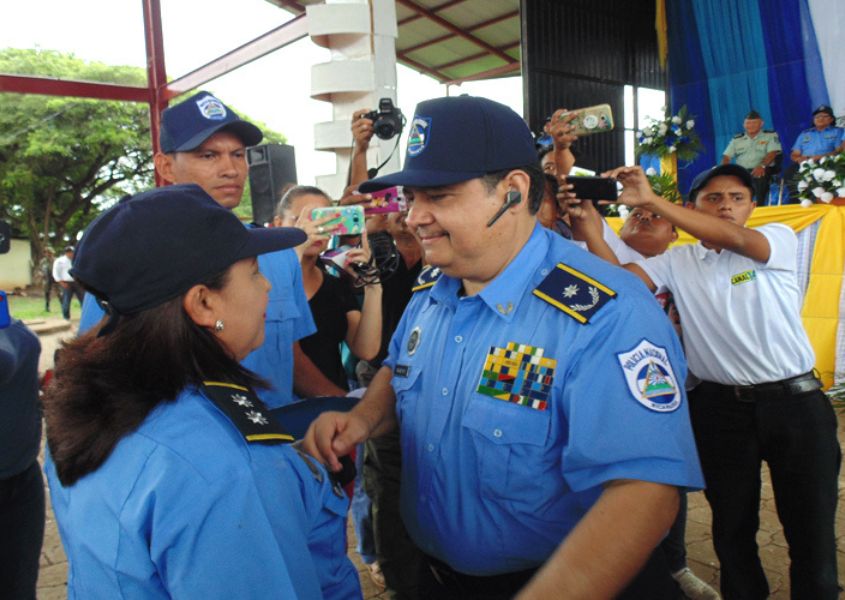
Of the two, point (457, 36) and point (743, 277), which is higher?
point (457, 36)

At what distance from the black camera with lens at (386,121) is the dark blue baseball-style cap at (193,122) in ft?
3.16

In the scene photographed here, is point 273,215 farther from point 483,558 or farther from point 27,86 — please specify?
point 27,86

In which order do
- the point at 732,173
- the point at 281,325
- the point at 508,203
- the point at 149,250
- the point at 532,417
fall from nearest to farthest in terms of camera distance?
1. the point at 149,250
2. the point at 532,417
3. the point at 508,203
4. the point at 281,325
5. the point at 732,173

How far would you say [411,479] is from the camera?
61.7 inches

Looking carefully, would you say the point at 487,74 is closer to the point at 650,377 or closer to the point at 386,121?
the point at 386,121

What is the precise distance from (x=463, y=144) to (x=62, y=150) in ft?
79.5

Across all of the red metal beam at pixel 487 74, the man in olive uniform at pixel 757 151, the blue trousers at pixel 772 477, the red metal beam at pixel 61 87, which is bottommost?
the blue trousers at pixel 772 477

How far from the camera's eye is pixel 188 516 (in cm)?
93

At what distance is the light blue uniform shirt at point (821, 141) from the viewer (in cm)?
932

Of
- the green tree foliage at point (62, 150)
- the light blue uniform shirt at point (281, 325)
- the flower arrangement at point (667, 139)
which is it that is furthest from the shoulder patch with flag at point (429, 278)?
the green tree foliage at point (62, 150)

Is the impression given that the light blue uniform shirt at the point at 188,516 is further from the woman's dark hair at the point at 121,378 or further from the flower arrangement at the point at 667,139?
the flower arrangement at the point at 667,139

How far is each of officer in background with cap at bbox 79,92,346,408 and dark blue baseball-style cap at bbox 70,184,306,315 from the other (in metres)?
1.06

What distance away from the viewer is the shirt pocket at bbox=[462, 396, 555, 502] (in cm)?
131

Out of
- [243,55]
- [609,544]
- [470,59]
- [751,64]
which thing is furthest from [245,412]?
[470,59]
